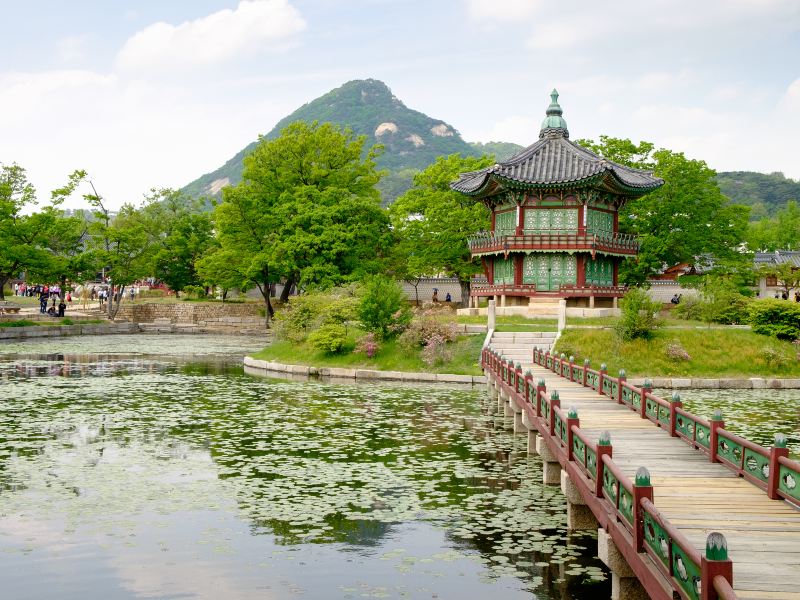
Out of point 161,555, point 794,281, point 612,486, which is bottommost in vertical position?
point 161,555

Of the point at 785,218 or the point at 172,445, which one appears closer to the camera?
the point at 172,445

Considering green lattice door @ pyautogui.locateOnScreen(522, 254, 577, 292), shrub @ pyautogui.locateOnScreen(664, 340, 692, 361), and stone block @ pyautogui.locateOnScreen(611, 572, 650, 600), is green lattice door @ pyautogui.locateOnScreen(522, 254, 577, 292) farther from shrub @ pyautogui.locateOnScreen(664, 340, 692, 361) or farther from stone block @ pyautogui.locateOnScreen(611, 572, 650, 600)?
stone block @ pyautogui.locateOnScreen(611, 572, 650, 600)

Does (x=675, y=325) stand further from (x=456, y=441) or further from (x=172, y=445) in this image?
(x=172, y=445)

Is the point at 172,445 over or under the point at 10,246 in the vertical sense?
under

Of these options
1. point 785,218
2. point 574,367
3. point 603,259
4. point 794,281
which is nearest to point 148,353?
point 603,259

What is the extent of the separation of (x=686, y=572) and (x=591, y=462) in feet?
14.5

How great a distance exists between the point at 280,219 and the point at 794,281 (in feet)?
154

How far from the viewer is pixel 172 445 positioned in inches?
768

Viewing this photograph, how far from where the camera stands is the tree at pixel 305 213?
58625 mm

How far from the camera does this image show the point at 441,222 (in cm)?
5647

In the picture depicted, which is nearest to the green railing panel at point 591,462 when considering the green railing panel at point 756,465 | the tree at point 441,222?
the green railing panel at point 756,465

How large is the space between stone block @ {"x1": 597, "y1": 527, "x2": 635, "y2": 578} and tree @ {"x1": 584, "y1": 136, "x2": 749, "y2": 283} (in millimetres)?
45936

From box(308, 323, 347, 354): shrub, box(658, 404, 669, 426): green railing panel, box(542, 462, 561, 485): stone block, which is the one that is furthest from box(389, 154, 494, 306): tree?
box(542, 462, 561, 485): stone block

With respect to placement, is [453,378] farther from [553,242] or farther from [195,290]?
Result: [195,290]
